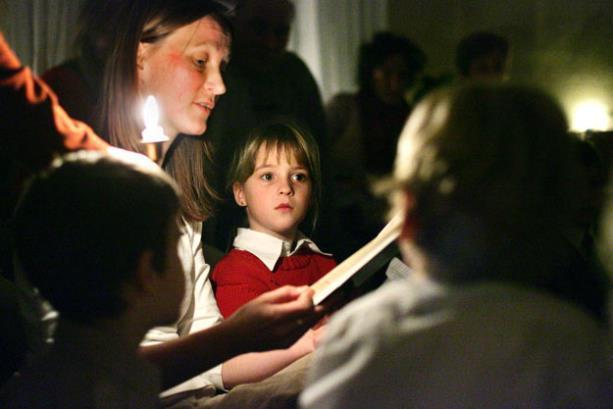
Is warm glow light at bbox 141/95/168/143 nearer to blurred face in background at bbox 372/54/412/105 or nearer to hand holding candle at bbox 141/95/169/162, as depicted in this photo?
hand holding candle at bbox 141/95/169/162

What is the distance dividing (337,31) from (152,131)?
0.37 metres

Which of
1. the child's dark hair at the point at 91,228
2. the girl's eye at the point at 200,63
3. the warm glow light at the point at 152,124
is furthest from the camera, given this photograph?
the girl's eye at the point at 200,63

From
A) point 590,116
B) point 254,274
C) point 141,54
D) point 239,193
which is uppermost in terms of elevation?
point 141,54

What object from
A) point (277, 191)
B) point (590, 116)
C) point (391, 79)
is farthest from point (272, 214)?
point (590, 116)

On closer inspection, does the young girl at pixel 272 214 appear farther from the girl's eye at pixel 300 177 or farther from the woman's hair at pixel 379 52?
the woman's hair at pixel 379 52

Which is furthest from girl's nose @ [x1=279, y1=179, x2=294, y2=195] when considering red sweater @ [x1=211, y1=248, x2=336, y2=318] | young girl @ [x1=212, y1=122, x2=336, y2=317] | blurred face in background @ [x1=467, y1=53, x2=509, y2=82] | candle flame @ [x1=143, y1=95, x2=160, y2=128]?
blurred face in background @ [x1=467, y1=53, x2=509, y2=82]

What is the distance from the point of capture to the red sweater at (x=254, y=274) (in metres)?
1.21

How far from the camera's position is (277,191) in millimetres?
1194

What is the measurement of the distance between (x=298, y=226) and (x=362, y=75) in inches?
10.9

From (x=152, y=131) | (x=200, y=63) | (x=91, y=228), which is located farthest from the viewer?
(x=200, y=63)

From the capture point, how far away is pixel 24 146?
1.01 m

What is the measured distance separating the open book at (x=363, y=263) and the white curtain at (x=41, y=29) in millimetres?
534

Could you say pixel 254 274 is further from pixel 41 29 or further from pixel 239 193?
pixel 41 29

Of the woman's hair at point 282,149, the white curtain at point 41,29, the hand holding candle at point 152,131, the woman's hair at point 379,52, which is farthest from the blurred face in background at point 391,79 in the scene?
the white curtain at point 41,29
